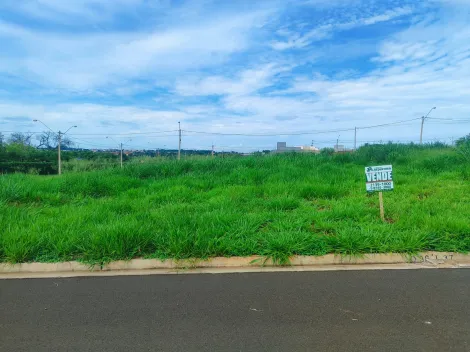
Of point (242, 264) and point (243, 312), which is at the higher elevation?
point (242, 264)

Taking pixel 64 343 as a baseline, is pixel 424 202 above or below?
above

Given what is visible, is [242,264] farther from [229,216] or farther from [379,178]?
[379,178]

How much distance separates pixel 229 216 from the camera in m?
5.33

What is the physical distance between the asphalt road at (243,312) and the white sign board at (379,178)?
5.95ft

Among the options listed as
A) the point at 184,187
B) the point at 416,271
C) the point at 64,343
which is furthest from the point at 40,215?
the point at 416,271

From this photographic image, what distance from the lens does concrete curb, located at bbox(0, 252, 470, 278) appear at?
4016mm

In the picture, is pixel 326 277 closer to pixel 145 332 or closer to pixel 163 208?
pixel 145 332

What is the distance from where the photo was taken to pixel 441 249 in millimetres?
4387

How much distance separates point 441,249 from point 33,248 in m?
5.94

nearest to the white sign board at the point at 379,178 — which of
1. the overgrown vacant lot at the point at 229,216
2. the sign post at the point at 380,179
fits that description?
the sign post at the point at 380,179

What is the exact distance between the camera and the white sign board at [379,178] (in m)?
5.39

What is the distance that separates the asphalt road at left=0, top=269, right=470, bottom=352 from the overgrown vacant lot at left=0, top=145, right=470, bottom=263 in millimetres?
534

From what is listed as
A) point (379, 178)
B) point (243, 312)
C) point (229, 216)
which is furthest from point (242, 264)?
point (379, 178)

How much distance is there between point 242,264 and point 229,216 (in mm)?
1317
